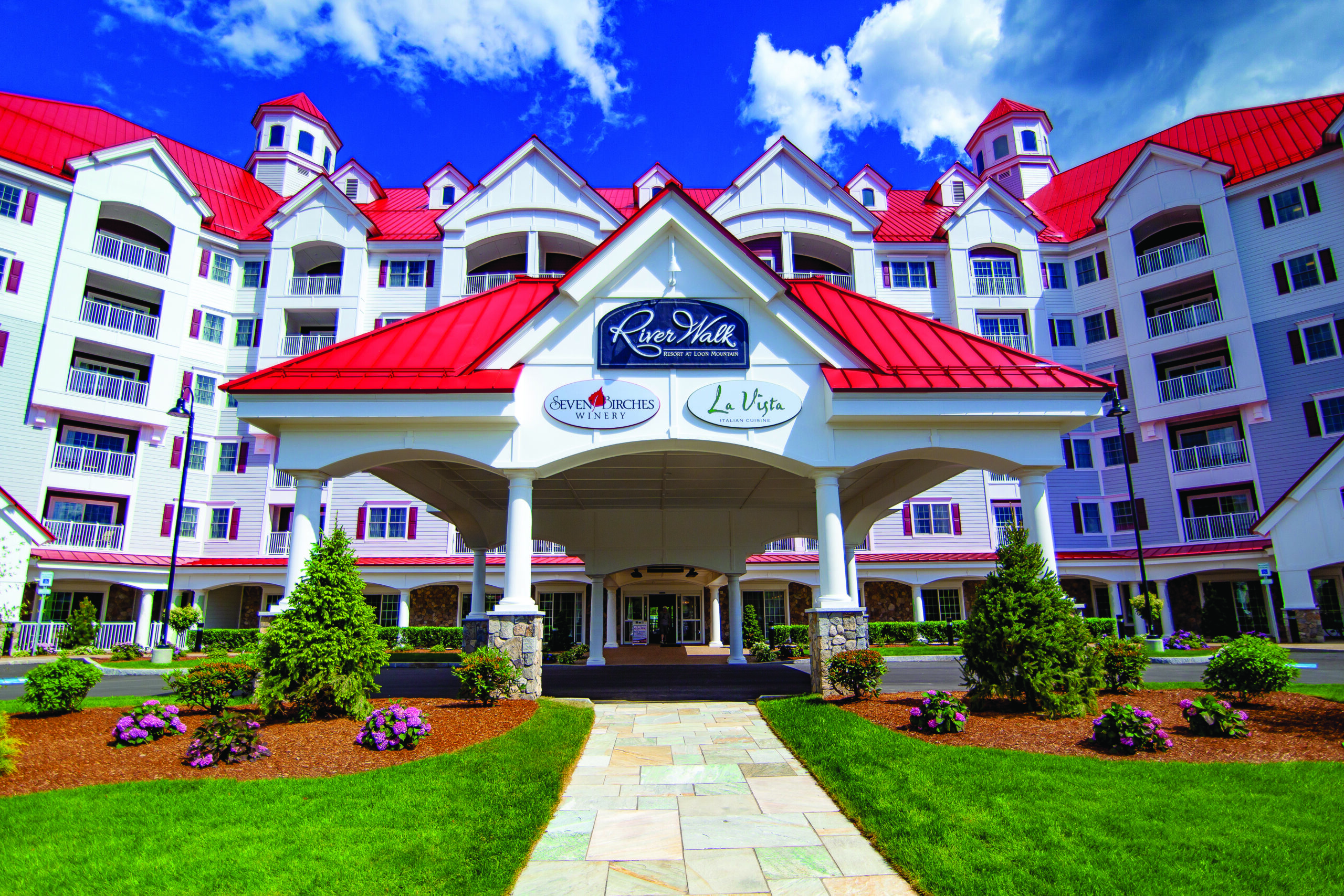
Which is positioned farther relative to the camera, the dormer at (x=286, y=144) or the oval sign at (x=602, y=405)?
the dormer at (x=286, y=144)

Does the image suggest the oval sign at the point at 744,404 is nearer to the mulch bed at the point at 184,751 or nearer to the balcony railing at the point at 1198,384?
the mulch bed at the point at 184,751

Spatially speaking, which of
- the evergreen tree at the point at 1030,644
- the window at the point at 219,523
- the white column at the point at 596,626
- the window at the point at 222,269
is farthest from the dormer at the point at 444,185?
the evergreen tree at the point at 1030,644

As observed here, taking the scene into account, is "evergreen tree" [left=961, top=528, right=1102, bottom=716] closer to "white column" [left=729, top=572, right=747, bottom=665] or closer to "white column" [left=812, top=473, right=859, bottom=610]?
"white column" [left=812, top=473, right=859, bottom=610]

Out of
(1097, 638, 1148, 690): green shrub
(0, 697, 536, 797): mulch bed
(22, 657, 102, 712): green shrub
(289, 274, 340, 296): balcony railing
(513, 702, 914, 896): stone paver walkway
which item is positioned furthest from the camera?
(289, 274, 340, 296): balcony railing

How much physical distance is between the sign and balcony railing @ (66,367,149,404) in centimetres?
3066

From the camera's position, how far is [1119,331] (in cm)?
3612

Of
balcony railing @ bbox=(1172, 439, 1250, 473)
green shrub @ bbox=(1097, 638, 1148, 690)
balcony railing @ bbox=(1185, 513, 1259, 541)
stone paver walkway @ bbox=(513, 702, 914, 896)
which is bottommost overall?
stone paver walkway @ bbox=(513, 702, 914, 896)

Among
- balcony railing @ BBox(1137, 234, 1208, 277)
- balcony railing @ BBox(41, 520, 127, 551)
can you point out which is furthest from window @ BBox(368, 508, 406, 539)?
balcony railing @ BBox(1137, 234, 1208, 277)

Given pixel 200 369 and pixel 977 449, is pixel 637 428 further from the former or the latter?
pixel 200 369

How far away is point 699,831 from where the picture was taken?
6340 mm

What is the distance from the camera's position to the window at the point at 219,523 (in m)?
35.0

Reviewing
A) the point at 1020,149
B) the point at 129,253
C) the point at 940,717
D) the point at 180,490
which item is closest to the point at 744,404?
the point at 940,717

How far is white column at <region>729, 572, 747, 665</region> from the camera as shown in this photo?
2347 centimetres

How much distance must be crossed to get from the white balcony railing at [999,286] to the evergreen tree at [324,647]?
3515 cm
